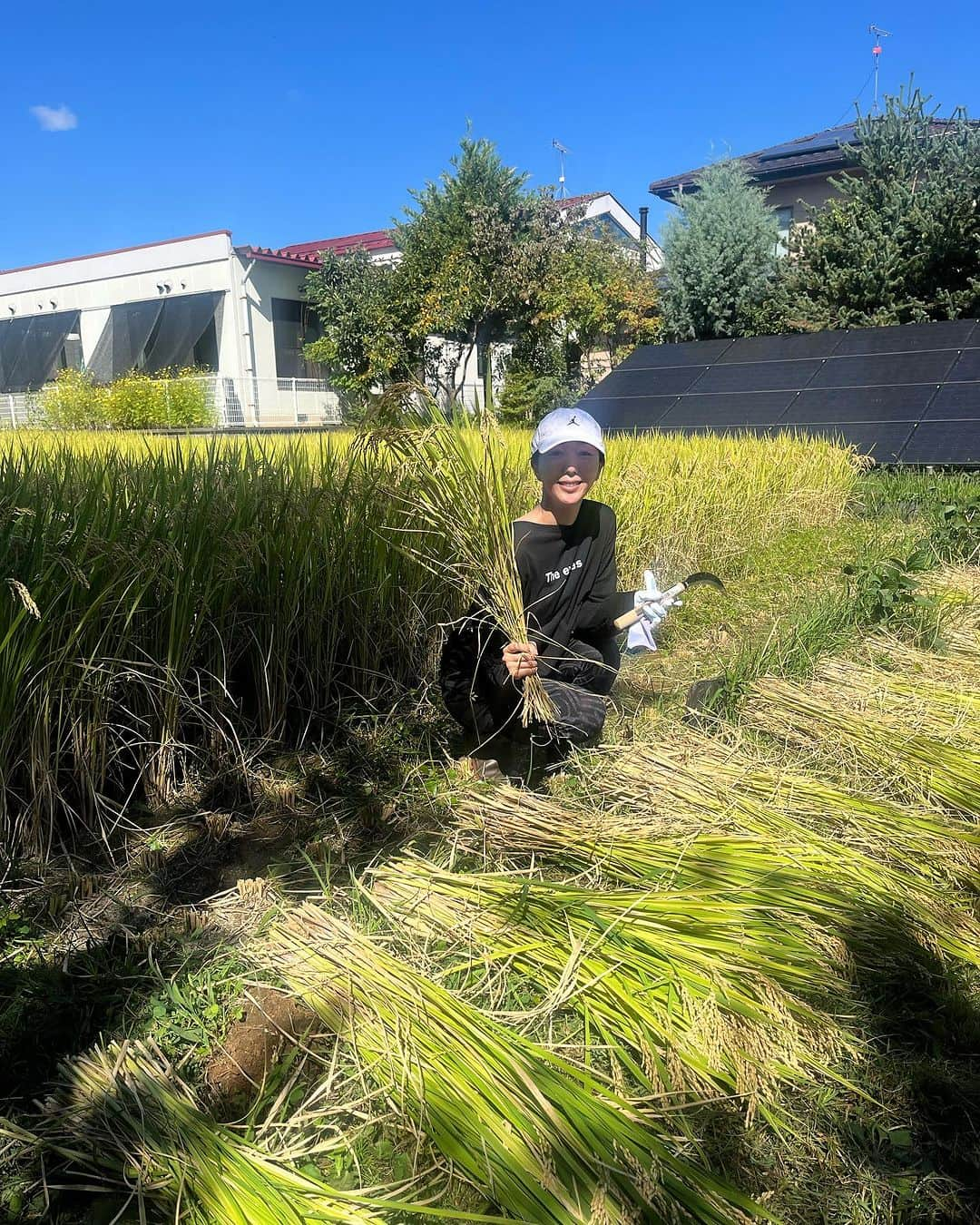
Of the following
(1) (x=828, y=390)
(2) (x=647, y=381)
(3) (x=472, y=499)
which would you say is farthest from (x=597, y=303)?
(3) (x=472, y=499)

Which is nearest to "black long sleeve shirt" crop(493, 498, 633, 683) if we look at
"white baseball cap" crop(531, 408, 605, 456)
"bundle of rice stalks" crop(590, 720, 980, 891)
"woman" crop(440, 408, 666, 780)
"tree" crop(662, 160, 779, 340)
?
"woman" crop(440, 408, 666, 780)

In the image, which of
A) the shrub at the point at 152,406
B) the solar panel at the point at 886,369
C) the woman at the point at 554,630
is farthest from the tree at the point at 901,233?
the woman at the point at 554,630

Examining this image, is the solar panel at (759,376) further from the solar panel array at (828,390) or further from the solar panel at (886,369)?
the solar panel at (886,369)

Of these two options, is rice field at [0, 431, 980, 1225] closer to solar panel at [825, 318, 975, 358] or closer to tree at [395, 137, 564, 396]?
solar panel at [825, 318, 975, 358]

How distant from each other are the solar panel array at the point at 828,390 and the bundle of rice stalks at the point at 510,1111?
20.8 ft

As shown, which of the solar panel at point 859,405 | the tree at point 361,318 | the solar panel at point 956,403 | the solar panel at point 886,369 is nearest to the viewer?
the solar panel at point 956,403

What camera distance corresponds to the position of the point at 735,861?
1593mm

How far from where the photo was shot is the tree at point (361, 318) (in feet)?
46.7

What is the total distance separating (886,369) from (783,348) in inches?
49.5

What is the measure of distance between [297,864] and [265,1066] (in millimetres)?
627

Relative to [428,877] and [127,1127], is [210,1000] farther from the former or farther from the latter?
[428,877]

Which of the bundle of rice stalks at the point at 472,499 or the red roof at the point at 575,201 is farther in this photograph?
the red roof at the point at 575,201

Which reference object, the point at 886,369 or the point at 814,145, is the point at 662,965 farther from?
the point at 814,145

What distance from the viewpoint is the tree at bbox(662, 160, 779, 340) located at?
41.3 feet
